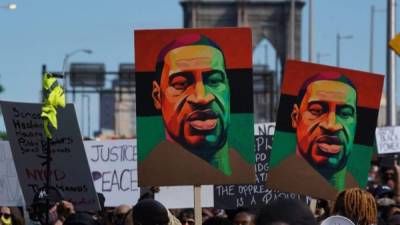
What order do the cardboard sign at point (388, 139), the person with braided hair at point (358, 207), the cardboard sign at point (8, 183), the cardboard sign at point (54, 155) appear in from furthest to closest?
the cardboard sign at point (388, 139)
the cardboard sign at point (8, 183)
the cardboard sign at point (54, 155)
the person with braided hair at point (358, 207)

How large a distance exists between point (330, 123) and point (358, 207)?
3149 mm

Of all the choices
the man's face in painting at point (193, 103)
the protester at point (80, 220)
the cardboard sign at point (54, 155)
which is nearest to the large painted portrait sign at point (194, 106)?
the man's face in painting at point (193, 103)

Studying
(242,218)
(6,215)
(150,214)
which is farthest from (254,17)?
(150,214)

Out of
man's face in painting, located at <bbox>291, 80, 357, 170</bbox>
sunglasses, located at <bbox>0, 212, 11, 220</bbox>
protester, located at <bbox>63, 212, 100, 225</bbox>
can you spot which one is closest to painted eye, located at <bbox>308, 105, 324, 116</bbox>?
man's face in painting, located at <bbox>291, 80, 357, 170</bbox>

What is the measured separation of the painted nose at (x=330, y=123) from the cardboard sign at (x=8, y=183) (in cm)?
315

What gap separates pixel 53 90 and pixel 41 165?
3.39ft

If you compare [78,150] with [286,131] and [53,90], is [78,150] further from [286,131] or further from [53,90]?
[286,131]

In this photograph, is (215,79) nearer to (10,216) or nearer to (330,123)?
(330,123)

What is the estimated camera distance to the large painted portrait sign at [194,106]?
31.6ft

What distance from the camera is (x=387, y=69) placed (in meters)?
27.7

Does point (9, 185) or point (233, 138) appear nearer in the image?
point (233, 138)

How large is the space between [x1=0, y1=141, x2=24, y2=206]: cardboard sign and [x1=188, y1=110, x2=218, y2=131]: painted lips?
124 inches

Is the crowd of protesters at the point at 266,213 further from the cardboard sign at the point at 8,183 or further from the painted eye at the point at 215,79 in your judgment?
the painted eye at the point at 215,79

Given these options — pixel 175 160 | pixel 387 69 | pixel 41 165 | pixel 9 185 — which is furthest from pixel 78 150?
pixel 387 69
